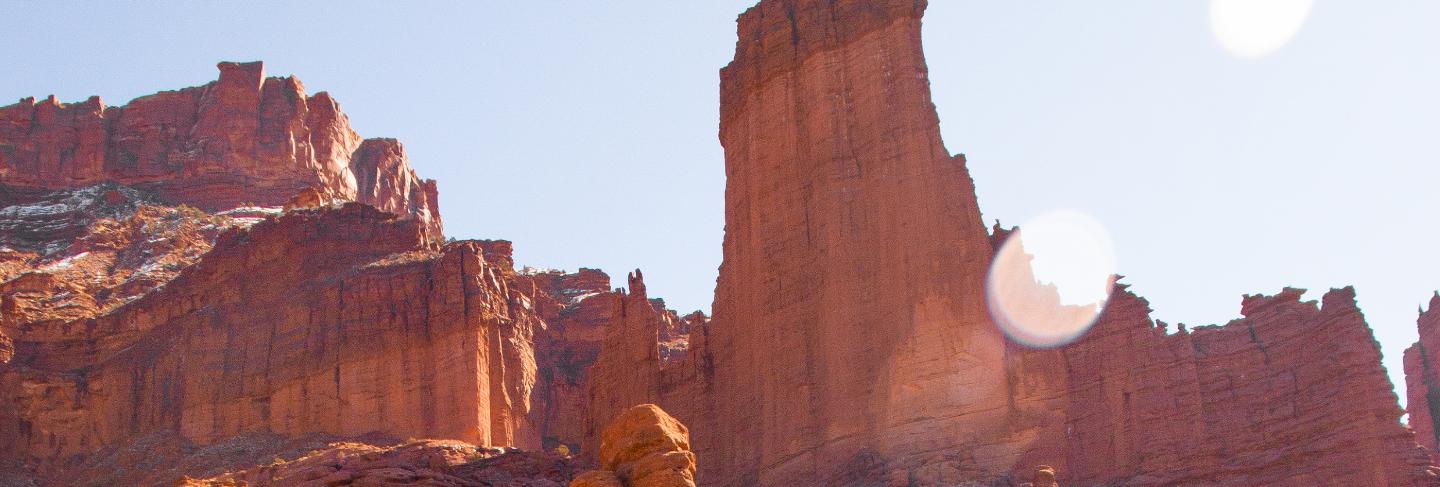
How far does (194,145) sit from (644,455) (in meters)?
80.6

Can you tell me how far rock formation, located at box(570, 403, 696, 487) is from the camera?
110ft

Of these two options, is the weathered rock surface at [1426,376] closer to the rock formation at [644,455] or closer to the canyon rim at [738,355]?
the canyon rim at [738,355]

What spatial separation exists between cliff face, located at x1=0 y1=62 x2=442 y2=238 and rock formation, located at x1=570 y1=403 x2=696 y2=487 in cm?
7500

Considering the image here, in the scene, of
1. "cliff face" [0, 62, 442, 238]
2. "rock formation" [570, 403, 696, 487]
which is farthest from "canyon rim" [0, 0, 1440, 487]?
"cliff face" [0, 62, 442, 238]

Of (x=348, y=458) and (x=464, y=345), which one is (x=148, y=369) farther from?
(x=348, y=458)

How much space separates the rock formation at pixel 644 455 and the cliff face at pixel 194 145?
7500cm

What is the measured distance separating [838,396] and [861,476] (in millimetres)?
3490

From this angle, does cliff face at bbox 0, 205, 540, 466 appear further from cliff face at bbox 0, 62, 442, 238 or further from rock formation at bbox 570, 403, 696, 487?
rock formation at bbox 570, 403, 696, 487

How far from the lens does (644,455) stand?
→ 34469 mm

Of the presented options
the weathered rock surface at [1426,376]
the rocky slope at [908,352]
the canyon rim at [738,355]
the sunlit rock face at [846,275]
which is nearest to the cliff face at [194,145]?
the canyon rim at [738,355]

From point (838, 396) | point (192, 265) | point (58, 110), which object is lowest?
point (838, 396)

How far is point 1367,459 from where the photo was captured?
5088 centimetres

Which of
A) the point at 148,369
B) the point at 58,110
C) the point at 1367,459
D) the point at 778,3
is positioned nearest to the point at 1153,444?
the point at 1367,459

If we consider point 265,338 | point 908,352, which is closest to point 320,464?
A: point 908,352
